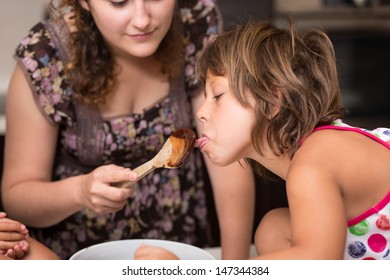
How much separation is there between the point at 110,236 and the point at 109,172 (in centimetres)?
48

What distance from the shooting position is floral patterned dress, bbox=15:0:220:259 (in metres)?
1.51

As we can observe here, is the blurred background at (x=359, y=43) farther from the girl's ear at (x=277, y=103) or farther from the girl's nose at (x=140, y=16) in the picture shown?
the girl's ear at (x=277, y=103)

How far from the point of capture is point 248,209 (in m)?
1.52

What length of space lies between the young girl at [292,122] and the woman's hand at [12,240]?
0.35 m

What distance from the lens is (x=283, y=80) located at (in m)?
1.07

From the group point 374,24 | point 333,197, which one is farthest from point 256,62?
point 374,24

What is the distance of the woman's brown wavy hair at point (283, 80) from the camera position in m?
1.08

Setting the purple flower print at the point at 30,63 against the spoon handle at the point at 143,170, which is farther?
the purple flower print at the point at 30,63

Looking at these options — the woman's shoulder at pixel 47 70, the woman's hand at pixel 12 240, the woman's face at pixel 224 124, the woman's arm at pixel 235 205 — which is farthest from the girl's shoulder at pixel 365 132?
the woman's shoulder at pixel 47 70

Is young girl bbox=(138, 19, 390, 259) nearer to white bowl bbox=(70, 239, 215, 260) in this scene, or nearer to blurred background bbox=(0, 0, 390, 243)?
white bowl bbox=(70, 239, 215, 260)

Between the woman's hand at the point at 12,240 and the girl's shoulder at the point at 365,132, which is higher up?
the girl's shoulder at the point at 365,132

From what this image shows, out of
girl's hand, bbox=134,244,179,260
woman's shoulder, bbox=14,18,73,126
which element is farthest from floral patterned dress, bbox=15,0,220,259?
girl's hand, bbox=134,244,179,260

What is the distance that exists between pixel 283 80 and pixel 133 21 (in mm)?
386
